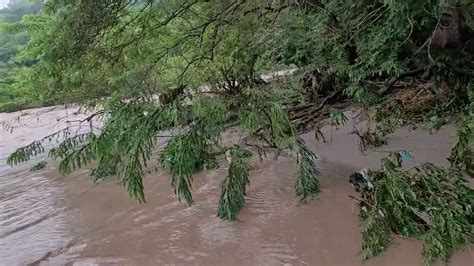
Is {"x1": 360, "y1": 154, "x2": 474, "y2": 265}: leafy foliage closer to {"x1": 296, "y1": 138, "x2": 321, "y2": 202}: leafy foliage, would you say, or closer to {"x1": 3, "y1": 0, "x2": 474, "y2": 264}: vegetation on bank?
{"x1": 3, "y1": 0, "x2": 474, "y2": 264}: vegetation on bank


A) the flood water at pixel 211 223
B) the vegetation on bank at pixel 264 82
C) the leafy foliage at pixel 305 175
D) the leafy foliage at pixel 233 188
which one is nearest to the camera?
the vegetation on bank at pixel 264 82

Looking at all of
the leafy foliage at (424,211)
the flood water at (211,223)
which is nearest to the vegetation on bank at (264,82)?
the leafy foliage at (424,211)

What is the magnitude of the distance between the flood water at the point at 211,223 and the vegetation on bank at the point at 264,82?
185 millimetres

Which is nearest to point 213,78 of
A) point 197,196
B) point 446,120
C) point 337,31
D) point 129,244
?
point 337,31

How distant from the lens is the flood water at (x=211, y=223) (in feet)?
11.9

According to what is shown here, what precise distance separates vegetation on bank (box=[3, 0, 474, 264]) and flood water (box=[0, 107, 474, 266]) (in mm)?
185

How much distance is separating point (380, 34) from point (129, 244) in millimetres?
3214

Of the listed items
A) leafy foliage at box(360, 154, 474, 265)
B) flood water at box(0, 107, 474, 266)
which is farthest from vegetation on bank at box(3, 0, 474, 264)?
flood water at box(0, 107, 474, 266)

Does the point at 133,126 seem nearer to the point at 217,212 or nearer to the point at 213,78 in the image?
the point at 217,212

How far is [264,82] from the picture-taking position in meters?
8.64

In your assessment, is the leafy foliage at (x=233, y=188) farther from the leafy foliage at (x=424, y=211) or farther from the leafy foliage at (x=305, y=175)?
the leafy foliage at (x=424, y=211)

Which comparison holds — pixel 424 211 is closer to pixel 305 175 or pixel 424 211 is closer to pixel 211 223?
pixel 305 175

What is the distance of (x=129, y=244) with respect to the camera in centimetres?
417

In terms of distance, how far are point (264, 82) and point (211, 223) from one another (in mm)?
4719
